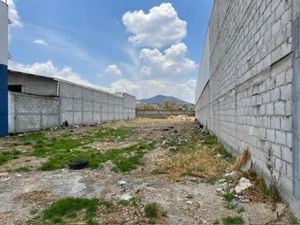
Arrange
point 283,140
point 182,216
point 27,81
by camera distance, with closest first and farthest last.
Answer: point 283,140, point 182,216, point 27,81

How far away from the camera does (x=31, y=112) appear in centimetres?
1989

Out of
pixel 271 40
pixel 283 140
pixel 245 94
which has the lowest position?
pixel 283 140

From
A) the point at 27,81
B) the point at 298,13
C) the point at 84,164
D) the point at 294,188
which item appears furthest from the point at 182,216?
the point at 27,81

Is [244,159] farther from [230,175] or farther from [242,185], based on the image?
[242,185]

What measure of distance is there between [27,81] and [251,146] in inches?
841

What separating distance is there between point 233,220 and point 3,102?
628 inches

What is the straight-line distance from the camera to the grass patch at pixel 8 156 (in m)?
9.42

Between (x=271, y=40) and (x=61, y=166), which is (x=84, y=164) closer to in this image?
(x=61, y=166)

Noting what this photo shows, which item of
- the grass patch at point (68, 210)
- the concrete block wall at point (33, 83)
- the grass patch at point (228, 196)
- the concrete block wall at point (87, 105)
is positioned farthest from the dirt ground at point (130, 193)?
the concrete block wall at point (87, 105)

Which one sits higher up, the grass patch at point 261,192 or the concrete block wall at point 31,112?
the concrete block wall at point 31,112

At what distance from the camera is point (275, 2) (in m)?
4.48

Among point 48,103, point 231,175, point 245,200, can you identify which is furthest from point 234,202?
point 48,103

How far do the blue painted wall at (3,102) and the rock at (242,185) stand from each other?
1470 centimetres

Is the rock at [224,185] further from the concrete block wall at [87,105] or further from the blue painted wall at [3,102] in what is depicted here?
the concrete block wall at [87,105]
